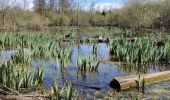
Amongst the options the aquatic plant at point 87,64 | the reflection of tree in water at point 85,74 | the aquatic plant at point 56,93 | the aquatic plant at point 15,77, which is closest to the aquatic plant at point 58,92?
the aquatic plant at point 56,93

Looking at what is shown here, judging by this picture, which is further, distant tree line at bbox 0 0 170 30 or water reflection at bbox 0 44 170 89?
distant tree line at bbox 0 0 170 30

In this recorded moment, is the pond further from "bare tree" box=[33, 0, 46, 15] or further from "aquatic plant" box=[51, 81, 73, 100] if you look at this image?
"bare tree" box=[33, 0, 46, 15]

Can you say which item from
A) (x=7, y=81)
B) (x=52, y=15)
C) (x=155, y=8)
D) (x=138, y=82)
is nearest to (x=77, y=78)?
(x=138, y=82)

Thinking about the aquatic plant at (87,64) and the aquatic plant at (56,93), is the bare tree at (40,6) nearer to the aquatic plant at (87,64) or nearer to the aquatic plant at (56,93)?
the aquatic plant at (87,64)

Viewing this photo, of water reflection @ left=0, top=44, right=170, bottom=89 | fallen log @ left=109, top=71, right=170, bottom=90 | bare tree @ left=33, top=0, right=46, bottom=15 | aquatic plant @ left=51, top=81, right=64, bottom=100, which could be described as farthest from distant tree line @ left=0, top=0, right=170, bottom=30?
aquatic plant @ left=51, top=81, right=64, bottom=100

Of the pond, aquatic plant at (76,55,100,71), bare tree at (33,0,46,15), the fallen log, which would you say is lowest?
the pond

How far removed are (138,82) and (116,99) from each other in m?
1.10

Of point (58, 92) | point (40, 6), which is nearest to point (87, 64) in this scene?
point (58, 92)

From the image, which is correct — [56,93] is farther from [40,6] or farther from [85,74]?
[40,6]

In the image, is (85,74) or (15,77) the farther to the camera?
(85,74)

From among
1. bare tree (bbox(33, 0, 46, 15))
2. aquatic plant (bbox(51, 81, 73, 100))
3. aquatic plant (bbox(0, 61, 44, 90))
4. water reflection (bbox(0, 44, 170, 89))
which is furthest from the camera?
bare tree (bbox(33, 0, 46, 15))

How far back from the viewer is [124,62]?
12.0 m

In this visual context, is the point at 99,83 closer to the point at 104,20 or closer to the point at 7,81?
the point at 7,81

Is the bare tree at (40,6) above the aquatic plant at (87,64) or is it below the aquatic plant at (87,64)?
above
